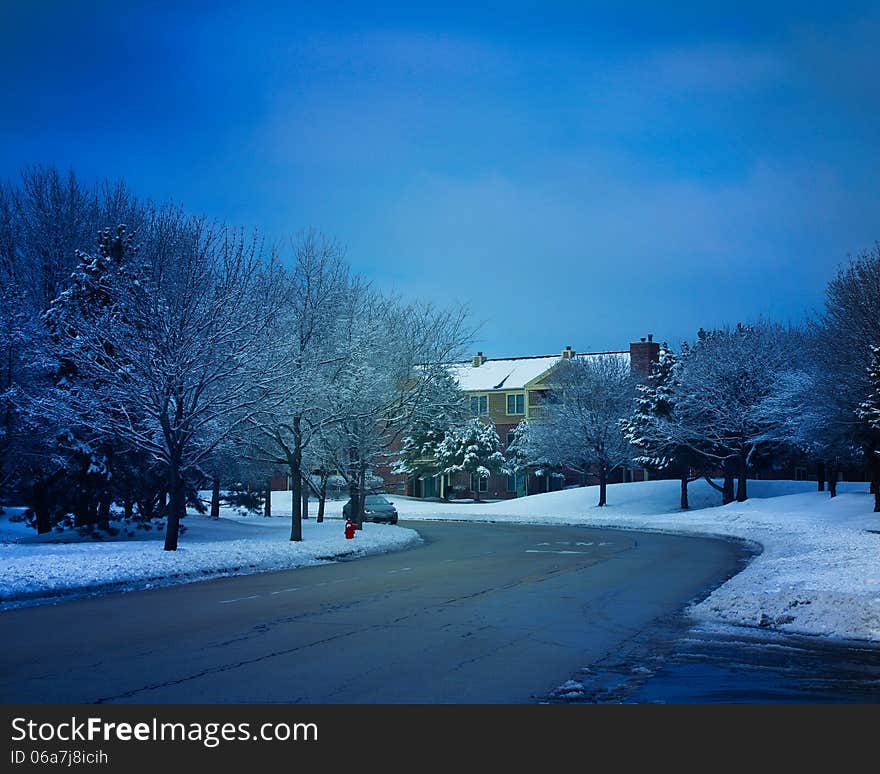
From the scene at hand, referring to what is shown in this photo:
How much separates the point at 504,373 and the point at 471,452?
14971 millimetres

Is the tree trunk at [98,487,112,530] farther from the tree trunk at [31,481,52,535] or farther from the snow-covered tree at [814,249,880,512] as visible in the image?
the snow-covered tree at [814,249,880,512]

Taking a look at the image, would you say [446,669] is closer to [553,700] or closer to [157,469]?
[553,700]

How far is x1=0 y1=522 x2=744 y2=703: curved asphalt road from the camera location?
27.5 feet

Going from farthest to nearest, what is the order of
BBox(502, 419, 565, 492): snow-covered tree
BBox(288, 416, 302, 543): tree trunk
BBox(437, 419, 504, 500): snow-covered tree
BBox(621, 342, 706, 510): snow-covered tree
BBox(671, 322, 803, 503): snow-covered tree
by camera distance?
BBox(437, 419, 504, 500): snow-covered tree
BBox(502, 419, 565, 492): snow-covered tree
BBox(621, 342, 706, 510): snow-covered tree
BBox(671, 322, 803, 503): snow-covered tree
BBox(288, 416, 302, 543): tree trunk

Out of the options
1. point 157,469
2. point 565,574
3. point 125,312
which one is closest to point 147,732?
point 565,574

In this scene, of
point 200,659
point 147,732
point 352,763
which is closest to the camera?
point 352,763

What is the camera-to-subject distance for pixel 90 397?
26984mm

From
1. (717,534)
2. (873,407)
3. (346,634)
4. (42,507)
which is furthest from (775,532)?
(346,634)

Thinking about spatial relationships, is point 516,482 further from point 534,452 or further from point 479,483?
point 534,452

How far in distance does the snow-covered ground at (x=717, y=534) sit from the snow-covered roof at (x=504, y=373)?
95.2 ft

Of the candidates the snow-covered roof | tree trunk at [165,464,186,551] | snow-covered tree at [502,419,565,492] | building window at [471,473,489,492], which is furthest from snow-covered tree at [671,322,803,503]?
tree trunk at [165,464,186,551]

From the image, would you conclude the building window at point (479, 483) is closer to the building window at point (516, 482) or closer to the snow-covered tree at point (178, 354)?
the building window at point (516, 482)

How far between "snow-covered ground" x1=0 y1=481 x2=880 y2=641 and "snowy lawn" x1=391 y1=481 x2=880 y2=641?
38 mm

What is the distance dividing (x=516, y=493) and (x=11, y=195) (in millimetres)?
54045
